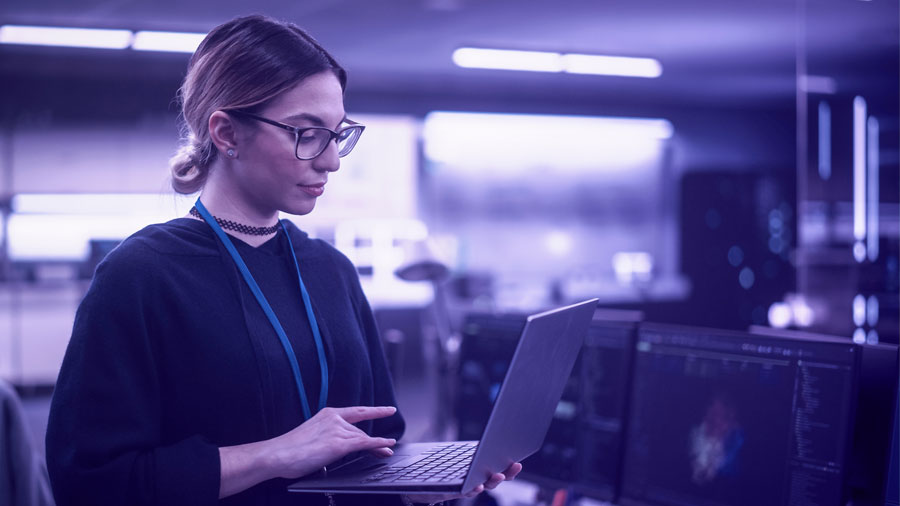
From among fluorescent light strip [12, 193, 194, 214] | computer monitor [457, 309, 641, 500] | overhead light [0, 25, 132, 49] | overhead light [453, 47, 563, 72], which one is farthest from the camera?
fluorescent light strip [12, 193, 194, 214]

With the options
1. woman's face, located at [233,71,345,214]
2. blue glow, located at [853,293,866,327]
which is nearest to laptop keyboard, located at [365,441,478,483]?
woman's face, located at [233,71,345,214]

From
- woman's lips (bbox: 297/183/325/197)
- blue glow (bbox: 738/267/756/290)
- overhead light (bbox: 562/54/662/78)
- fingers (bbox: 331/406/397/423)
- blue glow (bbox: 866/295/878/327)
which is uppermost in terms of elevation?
overhead light (bbox: 562/54/662/78)

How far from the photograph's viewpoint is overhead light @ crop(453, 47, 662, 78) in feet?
21.0

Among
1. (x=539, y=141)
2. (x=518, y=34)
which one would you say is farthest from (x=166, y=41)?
(x=539, y=141)

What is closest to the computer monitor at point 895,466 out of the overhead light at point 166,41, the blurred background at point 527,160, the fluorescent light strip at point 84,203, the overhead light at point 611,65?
the blurred background at point 527,160

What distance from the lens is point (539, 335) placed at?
101 centimetres

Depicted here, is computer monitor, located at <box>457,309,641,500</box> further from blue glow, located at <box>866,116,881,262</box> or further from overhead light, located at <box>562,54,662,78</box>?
overhead light, located at <box>562,54,662,78</box>

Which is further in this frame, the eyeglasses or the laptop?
the eyeglasses

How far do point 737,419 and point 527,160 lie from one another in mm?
6760

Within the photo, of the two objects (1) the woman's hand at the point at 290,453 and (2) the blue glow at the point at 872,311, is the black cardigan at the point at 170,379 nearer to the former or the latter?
(1) the woman's hand at the point at 290,453

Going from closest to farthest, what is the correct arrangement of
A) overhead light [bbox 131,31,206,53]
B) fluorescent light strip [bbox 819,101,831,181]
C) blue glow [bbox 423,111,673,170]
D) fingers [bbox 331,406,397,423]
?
fingers [bbox 331,406,397,423] < fluorescent light strip [bbox 819,101,831,181] < overhead light [bbox 131,31,206,53] < blue glow [bbox 423,111,673,170]

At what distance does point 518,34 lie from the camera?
5691 millimetres

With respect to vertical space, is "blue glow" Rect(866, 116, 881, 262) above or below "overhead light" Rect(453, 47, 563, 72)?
below

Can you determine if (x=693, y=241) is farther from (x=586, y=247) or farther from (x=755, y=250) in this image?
(x=586, y=247)
